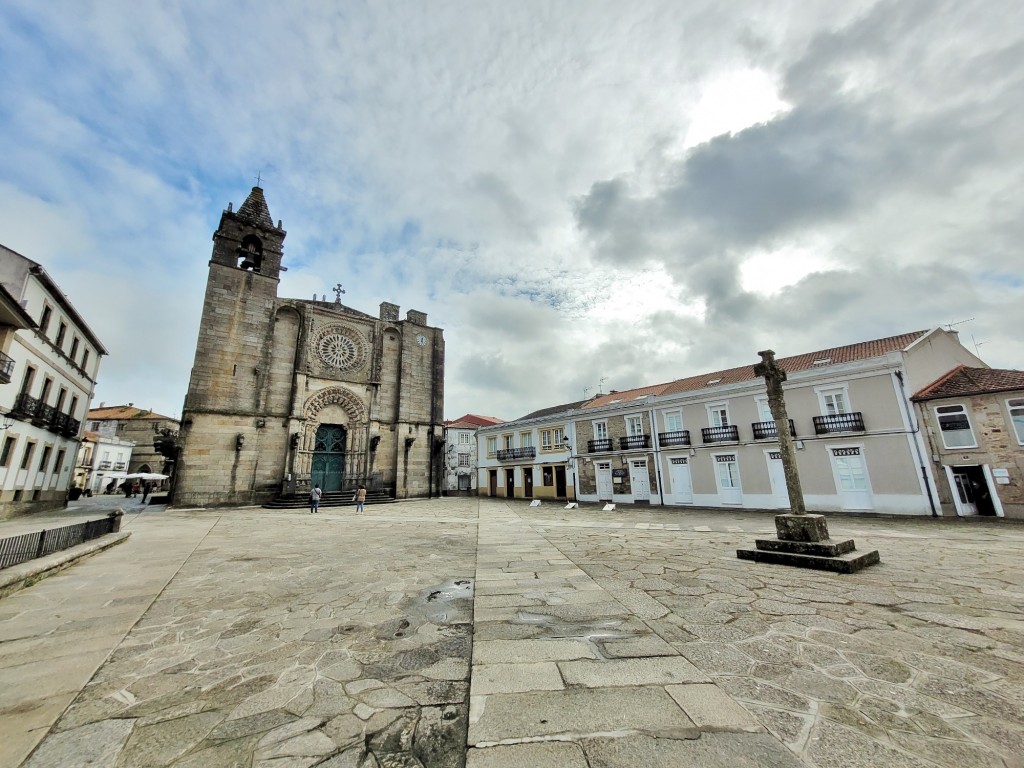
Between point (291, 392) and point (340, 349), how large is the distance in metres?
4.17

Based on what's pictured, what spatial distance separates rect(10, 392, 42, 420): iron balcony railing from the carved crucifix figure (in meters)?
22.4

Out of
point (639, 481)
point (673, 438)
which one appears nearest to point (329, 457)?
point (639, 481)

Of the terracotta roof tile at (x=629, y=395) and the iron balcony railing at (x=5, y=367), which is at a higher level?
the terracotta roof tile at (x=629, y=395)

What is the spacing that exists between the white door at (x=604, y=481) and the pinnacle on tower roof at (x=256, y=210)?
24435 millimetres

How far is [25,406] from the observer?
14172 mm

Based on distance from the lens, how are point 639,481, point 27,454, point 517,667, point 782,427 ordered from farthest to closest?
point 639,481 → point 27,454 → point 782,427 → point 517,667

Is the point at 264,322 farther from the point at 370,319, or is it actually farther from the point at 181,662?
the point at 181,662

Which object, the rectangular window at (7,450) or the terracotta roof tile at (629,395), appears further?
the terracotta roof tile at (629,395)

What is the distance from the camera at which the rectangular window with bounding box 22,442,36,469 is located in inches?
592

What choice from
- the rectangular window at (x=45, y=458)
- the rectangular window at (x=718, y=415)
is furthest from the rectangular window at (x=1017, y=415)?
the rectangular window at (x=45, y=458)

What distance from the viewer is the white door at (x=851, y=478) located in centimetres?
1534

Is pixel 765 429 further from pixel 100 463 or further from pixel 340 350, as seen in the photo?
pixel 100 463

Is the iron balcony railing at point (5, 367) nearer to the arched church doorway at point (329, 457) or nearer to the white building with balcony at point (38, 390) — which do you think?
the white building with balcony at point (38, 390)

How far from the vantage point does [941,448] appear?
14305mm
